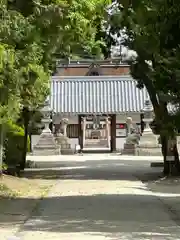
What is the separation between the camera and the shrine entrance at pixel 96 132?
50625 millimetres

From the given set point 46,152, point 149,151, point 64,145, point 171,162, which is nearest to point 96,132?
point 64,145

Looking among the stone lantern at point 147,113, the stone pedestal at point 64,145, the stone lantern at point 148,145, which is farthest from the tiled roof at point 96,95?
the stone lantern at point 148,145

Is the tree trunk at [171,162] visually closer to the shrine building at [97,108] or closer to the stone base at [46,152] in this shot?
the stone base at [46,152]

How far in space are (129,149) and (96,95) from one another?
8558 mm

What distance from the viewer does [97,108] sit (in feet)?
166

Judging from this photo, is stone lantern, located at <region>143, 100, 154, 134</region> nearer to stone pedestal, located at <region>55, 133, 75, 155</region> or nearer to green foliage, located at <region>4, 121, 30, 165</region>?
stone pedestal, located at <region>55, 133, 75, 155</region>

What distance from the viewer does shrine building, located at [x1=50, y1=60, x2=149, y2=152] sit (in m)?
50.6

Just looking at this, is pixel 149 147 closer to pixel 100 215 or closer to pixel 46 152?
pixel 46 152

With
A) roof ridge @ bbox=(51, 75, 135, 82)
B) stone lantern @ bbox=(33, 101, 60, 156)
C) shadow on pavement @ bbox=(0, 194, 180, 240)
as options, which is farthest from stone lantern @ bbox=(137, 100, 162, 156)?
shadow on pavement @ bbox=(0, 194, 180, 240)

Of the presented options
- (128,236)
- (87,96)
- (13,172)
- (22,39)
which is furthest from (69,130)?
(128,236)

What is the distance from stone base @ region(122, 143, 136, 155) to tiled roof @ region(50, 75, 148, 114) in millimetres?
4901

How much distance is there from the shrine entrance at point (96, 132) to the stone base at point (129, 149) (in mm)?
4528

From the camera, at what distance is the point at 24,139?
98.0 ft

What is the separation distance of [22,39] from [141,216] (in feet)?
15.9
